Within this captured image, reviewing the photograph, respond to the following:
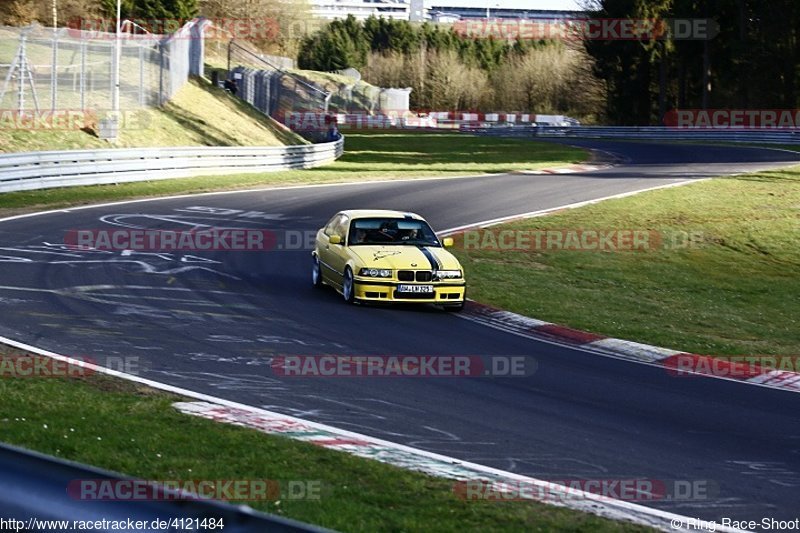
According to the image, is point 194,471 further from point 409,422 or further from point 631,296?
point 631,296

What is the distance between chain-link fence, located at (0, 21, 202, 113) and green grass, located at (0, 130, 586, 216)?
586 cm

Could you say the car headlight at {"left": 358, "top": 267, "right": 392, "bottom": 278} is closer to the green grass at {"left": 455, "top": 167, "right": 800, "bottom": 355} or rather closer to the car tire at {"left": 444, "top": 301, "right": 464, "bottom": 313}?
the car tire at {"left": 444, "top": 301, "right": 464, "bottom": 313}

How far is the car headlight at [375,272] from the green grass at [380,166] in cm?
1141

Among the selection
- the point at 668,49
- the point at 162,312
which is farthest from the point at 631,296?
the point at 668,49

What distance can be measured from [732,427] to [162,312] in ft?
23.9

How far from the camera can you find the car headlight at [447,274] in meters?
15.2

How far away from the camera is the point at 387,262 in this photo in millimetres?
15250

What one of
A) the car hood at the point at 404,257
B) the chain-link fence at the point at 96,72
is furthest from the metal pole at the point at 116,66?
the car hood at the point at 404,257

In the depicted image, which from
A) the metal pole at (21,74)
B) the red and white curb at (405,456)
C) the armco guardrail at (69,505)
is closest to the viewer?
the armco guardrail at (69,505)

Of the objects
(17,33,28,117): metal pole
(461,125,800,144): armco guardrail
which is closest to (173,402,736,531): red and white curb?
(17,33,28,117): metal pole

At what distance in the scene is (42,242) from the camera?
1925 cm

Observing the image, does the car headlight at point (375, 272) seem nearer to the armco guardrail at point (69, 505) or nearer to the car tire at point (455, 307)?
the car tire at point (455, 307)

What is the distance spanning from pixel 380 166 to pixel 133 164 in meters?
14.8

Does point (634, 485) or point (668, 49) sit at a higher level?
point (668, 49)
